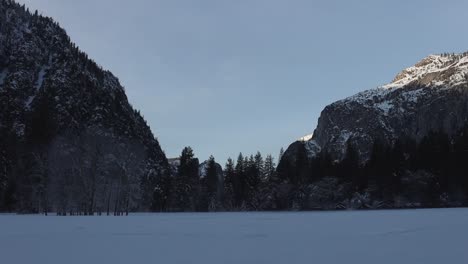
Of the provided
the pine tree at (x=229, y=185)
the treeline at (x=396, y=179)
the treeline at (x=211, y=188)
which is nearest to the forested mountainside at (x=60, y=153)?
the treeline at (x=211, y=188)

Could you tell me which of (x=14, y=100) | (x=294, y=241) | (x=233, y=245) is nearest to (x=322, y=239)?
(x=294, y=241)

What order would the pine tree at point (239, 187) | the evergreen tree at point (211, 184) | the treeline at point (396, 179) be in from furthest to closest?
the pine tree at point (239, 187) < the evergreen tree at point (211, 184) < the treeline at point (396, 179)

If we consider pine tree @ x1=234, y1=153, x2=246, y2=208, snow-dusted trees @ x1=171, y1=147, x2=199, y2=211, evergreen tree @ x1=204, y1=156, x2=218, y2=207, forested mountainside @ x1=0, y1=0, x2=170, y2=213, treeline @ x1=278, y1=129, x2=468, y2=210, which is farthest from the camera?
pine tree @ x1=234, y1=153, x2=246, y2=208

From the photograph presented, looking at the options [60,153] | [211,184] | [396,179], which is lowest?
[396,179]

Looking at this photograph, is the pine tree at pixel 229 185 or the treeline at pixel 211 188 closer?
the treeline at pixel 211 188

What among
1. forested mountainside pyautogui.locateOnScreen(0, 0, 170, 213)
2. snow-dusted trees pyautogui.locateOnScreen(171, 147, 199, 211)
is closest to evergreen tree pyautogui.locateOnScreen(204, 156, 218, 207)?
snow-dusted trees pyautogui.locateOnScreen(171, 147, 199, 211)

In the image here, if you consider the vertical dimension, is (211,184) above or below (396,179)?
above

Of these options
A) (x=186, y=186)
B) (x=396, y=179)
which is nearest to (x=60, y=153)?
(x=186, y=186)

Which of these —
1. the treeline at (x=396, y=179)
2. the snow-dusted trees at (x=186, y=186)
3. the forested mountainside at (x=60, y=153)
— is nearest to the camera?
the treeline at (x=396, y=179)

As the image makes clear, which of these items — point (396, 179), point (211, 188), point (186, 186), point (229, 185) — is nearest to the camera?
point (396, 179)

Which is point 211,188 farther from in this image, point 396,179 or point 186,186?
point 396,179

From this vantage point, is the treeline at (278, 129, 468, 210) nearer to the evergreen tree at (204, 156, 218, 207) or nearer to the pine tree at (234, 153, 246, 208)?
the pine tree at (234, 153, 246, 208)

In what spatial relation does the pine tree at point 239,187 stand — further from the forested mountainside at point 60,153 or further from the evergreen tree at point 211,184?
the forested mountainside at point 60,153

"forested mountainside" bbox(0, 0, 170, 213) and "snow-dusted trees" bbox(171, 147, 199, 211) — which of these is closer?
"forested mountainside" bbox(0, 0, 170, 213)
